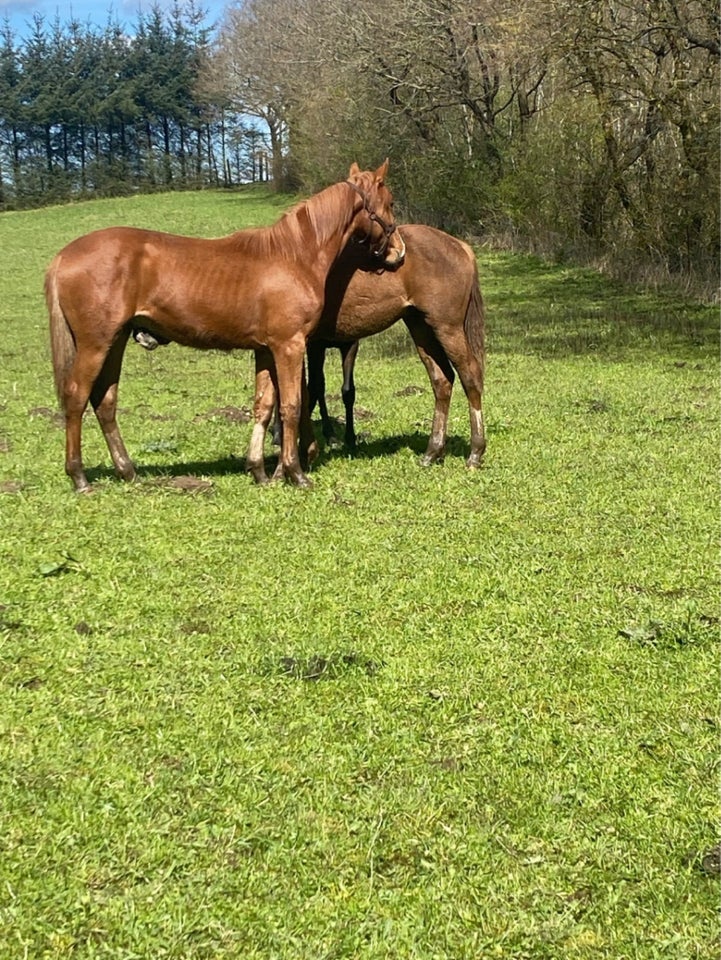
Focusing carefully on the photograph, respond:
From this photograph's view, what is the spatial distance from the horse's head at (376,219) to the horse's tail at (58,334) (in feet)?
7.71

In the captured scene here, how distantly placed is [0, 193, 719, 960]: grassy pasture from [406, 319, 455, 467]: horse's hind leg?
261 mm

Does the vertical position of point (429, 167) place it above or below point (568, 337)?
above

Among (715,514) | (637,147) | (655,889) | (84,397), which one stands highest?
(637,147)

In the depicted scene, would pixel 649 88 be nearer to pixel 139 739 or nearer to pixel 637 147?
pixel 637 147

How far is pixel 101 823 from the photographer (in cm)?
318

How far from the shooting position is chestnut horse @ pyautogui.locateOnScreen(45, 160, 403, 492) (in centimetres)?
650

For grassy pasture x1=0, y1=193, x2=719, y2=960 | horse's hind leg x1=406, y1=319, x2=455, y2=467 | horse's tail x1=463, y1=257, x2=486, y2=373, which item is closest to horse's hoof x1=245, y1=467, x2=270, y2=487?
grassy pasture x1=0, y1=193, x2=719, y2=960

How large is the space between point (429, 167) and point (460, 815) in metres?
28.0

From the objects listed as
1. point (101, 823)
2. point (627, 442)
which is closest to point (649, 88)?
point (627, 442)

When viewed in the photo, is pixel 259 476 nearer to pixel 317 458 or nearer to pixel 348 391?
pixel 317 458

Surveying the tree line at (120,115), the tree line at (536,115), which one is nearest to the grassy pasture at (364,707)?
the tree line at (536,115)

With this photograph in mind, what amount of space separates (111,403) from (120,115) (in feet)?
209

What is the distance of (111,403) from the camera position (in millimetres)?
7176

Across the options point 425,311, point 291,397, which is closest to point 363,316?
point 425,311
